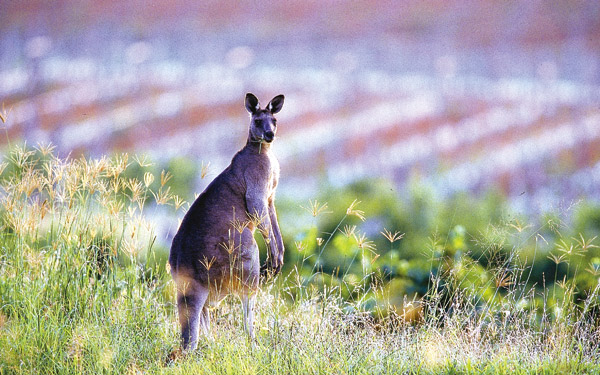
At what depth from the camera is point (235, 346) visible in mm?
4035

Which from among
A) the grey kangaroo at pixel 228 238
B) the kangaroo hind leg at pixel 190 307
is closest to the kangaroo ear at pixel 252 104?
the grey kangaroo at pixel 228 238

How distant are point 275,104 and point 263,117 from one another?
0.14 meters

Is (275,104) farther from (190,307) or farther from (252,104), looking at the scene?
(190,307)

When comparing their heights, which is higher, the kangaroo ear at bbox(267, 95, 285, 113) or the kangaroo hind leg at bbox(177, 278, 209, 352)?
the kangaroo ear at bbox(267, 95, 285, 113)

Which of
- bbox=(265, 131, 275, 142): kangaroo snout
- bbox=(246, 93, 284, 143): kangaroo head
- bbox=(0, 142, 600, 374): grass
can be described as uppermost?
bbox=(246, 93, 284, 143): kangaroo head

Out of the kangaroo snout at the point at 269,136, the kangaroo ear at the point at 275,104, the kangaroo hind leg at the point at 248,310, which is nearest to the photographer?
the kangaroo hind leg at the point at 248,310

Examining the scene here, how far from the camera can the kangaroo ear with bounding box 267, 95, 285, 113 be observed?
451cm

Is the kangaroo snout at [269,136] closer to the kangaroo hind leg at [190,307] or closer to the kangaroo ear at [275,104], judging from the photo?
the kangaroo ear at [275,104]

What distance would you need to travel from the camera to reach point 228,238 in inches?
169

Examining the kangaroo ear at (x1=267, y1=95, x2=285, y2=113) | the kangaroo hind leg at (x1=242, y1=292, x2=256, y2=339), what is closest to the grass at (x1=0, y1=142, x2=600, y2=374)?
the kangaroo hind leg at (x1=242, y1=292, x2=256, y2=339)

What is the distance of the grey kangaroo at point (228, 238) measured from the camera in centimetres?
421

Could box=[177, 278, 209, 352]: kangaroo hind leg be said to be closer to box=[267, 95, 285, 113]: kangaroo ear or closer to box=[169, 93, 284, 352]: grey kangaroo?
box=[169, 93, 284, 352]: grey kangaroo

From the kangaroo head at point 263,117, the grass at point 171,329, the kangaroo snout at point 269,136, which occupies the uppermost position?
the kangaroo head at point 263,117

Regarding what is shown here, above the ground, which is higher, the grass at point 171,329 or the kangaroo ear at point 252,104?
the kangaroo ear at point 252,104
